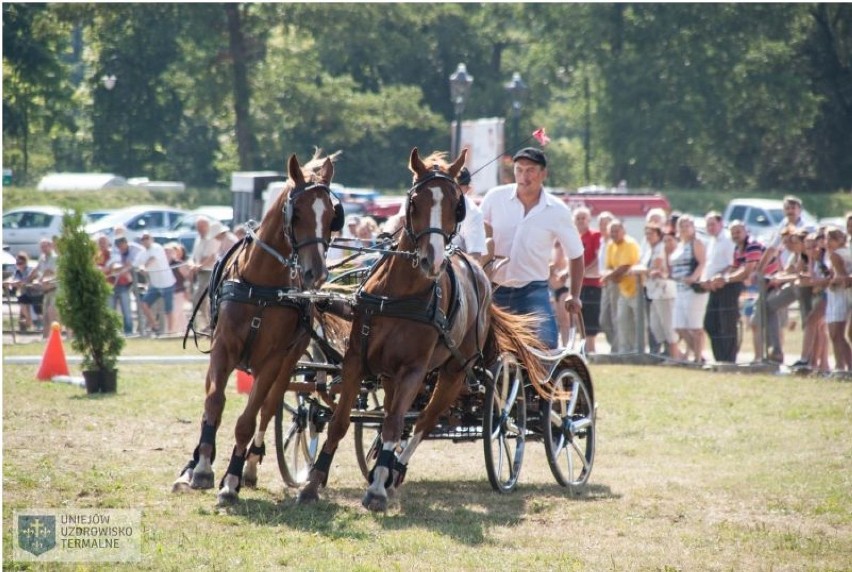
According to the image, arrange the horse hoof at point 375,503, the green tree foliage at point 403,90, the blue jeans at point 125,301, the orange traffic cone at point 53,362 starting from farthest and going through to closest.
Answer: the green tree foliage at point 403,90 < the blue jeans at point 125,301 < the orange traffic cone at point 53,362 < the horse hoof at point 375,503

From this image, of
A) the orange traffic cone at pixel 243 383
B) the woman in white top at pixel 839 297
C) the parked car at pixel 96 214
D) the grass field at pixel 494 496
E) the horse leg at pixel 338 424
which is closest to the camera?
the grass field at pixel 494 496

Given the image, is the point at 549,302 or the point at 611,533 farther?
the point at 549,302

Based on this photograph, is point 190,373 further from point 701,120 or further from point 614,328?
point 701,120

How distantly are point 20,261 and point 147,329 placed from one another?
9.06 feet

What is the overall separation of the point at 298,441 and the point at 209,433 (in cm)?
147

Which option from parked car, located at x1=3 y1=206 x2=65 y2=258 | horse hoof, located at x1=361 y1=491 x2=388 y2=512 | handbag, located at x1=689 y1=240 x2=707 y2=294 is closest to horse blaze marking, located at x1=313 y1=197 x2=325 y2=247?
horse hoof, located at x1=361 y1=491 x2=388 y2=512

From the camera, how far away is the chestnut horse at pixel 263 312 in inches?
318

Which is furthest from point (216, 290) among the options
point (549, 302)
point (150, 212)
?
point (150, 212)

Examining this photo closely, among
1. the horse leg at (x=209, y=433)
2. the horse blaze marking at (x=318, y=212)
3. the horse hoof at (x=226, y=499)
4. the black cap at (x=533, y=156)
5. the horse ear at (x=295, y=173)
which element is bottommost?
the horse hoof at (x=226, y=499)

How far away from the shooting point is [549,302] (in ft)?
32.3

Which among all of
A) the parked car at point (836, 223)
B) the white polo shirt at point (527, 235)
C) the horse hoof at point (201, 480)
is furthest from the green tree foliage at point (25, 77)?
the horse hoof at point (201, 480)

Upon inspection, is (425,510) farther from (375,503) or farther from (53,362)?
(53,362)

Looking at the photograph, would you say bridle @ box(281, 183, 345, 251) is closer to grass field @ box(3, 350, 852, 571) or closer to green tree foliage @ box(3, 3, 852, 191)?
grass field @ box(3, 350, 852, 571)

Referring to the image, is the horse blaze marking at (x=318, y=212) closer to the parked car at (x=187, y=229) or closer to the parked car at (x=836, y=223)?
the parked car at (x=836, y=223)
